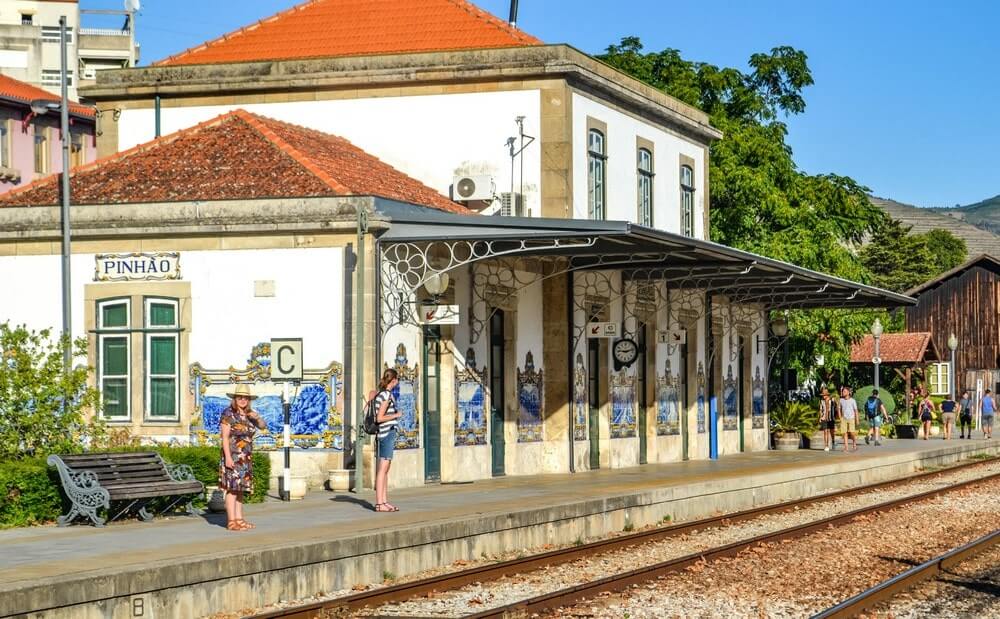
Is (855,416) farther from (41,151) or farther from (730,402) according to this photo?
(41,151)

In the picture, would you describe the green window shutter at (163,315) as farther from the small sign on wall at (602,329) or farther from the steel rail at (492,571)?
the small sign on wall at (602,329)

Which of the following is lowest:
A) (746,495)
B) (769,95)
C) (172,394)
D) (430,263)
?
(746,495)

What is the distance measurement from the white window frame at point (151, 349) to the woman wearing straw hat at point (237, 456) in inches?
279

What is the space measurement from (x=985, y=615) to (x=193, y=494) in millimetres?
8966

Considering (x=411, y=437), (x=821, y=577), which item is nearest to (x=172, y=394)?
(x=411, y=437)

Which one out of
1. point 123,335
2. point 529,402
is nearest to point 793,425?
point 529,402

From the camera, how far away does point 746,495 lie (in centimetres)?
2691

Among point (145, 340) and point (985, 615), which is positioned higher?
point (145, 340)

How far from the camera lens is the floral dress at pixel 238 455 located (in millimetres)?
16781

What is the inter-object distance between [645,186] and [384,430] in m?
16.5

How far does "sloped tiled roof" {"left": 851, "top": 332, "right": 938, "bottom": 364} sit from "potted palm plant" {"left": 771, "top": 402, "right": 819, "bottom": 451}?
66.5 ft

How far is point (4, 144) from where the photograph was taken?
63219 mm

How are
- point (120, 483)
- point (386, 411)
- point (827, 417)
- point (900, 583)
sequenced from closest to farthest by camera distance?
1. point (900, 583)
2. point (120, 483)
3. point (386, 411)
4. point (827, 417)

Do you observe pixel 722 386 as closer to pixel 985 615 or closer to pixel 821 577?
pixel 821 577
